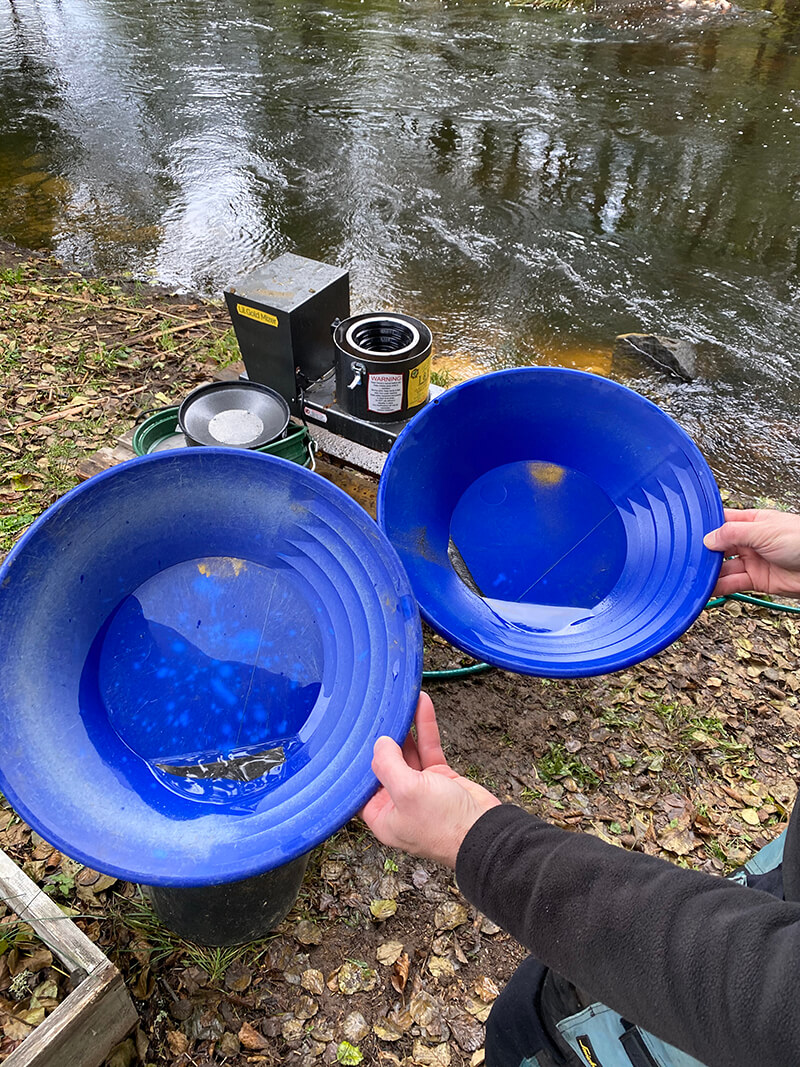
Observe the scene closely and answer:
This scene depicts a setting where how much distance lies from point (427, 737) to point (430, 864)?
102cm

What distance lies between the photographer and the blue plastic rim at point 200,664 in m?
1.25

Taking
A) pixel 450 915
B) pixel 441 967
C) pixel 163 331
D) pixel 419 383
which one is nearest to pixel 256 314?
pixel 419 383

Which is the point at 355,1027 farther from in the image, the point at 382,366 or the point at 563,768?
the point at 382,366

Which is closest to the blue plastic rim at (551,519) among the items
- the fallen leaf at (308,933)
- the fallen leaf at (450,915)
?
the fallen leaf at (450,915)

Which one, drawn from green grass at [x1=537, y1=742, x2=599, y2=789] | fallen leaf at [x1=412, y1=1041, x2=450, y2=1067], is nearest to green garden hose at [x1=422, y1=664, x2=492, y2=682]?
green grass at [x1=537, y1=742, x2=599, y2=789]

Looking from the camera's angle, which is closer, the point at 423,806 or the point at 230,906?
the point at 423,806

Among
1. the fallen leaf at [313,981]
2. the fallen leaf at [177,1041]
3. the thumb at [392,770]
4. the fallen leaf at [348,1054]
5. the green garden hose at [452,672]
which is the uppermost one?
the thumb at [392,770]

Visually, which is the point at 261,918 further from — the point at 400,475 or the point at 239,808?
the point at 400,475

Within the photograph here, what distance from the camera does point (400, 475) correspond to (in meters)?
1.91

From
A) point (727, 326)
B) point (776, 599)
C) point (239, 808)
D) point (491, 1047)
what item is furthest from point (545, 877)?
point (727, 326)

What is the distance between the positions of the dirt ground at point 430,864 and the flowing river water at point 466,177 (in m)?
1.90

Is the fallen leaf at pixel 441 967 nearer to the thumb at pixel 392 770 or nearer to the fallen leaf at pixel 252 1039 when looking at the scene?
the fallen leaf at pixel 252 1039

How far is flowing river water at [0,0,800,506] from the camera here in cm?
539

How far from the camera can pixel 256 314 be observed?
289 cm
